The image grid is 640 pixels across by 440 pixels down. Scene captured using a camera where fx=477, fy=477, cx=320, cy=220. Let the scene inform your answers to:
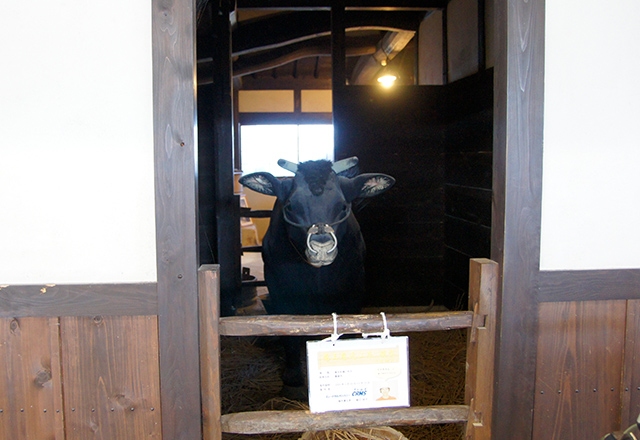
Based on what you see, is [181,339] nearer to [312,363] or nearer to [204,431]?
[204,431]

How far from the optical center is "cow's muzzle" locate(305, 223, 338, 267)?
9.23ft

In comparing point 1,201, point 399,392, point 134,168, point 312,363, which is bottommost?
point 399,392

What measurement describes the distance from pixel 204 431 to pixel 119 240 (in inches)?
30.4

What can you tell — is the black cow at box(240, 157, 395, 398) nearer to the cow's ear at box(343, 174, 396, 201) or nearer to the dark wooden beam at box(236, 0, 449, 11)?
the cow's ear at box(343, 174, 396, 201)

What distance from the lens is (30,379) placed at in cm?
173

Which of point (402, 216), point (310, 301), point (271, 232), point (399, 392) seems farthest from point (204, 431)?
point (402, 216)

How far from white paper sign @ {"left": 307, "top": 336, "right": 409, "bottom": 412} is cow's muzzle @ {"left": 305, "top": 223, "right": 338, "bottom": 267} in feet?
3.53

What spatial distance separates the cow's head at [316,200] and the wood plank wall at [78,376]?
1.29 m

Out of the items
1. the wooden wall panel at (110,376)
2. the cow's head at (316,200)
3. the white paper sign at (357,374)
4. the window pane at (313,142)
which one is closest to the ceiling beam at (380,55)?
the window pane at (313,142)

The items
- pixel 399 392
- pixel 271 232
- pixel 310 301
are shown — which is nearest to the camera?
pixel 399 392

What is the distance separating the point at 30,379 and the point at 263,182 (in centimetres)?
213

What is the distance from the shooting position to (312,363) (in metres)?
1.73

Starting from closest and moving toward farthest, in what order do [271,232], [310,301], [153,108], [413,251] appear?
[153,108]
[310,301]
[271,232]
[413,251]

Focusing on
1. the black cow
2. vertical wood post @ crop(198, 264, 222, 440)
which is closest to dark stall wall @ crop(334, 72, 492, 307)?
the black cow
